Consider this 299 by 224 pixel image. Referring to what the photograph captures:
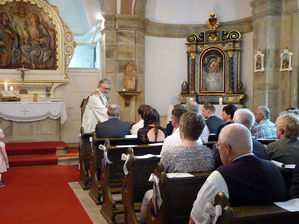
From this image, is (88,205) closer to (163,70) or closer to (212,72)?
(163,70)

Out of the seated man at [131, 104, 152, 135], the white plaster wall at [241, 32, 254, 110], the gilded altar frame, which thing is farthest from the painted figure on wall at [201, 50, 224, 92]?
the seated man at [131, 104, 152, 135]

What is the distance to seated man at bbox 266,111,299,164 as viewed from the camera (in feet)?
10.8

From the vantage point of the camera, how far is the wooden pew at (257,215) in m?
1.77

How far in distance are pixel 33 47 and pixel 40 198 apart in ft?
19.0

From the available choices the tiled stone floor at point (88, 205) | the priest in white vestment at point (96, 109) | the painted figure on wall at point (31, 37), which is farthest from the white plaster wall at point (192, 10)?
the tiled stone floor at point (88, 205)

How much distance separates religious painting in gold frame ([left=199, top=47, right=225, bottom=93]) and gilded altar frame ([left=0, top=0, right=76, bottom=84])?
4.11 meters

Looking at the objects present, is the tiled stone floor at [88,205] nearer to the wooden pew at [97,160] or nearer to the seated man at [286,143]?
the wooden pew at [97,160]

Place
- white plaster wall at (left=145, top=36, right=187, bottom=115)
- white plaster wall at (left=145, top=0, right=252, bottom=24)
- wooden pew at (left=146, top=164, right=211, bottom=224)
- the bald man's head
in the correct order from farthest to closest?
white plaster wall at (left=145, top=36, right=187, bottom=115) → white plaster wall at (left=145, top=0, right=252, bottom=24) → wooden pew at (left=146, top=164, right=211, bottom=224) → the bald man's head

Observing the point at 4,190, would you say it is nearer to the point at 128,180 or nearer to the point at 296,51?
the point at 128,180

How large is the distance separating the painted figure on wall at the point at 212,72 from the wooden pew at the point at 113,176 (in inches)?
272

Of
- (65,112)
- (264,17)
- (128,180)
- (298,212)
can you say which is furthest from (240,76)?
(298,212)

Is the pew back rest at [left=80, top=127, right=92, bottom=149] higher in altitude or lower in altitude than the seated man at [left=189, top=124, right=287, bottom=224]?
lower

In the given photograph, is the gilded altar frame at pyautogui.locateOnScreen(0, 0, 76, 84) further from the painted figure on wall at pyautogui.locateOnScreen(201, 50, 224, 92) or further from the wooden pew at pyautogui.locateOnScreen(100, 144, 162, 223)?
the wooden pew at pyautogui.locateOnScreen(100, 144, 162, 223)

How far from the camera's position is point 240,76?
10820mm
